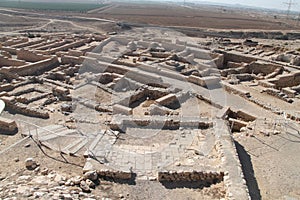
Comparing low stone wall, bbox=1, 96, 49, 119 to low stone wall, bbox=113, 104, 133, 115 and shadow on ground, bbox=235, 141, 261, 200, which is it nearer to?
low stone wall, bbox=113, 104, 133, 115

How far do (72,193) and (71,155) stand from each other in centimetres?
250

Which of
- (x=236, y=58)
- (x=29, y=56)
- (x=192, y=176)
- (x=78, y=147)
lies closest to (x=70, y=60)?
(x=29, y=56)

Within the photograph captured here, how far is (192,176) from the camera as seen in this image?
8.38 meters

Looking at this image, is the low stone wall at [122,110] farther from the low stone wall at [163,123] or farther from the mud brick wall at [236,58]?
the mud brick wall at [236,58]

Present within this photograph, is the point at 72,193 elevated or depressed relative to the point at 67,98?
elevated

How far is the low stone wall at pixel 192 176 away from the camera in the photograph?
8.26 metres

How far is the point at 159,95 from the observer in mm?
16828

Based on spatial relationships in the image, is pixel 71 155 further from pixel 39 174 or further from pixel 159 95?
pixel 159 95

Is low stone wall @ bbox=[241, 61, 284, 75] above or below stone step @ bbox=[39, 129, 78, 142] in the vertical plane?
above

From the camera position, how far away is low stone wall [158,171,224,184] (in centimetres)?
826

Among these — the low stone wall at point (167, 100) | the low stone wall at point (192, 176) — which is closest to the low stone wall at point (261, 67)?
the low stone wall at point (167, 100)

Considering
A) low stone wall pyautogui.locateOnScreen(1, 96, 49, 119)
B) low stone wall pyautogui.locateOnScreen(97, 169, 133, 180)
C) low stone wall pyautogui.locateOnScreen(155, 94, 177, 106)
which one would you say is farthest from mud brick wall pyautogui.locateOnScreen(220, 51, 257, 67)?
low stone wall pyautogui.locateOnScreen(97, 169, 133, 180)

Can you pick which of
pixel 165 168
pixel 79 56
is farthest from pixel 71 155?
pixel 79 56

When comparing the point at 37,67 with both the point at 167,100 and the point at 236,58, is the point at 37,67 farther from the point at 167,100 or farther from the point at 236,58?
the point at 236,58
